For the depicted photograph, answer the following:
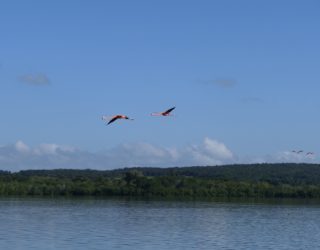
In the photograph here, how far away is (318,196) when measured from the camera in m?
145

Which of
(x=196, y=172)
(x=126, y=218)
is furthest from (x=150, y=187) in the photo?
(x=126, y=218)

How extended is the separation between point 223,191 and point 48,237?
98.4 m

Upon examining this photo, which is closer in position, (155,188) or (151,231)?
(151,231)

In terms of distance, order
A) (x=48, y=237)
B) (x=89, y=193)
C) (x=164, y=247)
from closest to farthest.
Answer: (x=164, y=247), (x=48, y=237), (x=89, y=193)

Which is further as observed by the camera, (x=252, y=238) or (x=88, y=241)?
(x=252, y=238)

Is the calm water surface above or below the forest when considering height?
below

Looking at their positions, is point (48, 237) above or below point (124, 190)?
below

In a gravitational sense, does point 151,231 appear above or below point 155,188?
below

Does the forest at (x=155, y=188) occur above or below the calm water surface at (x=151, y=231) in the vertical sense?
above

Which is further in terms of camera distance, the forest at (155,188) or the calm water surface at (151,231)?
the forest at (155,188)

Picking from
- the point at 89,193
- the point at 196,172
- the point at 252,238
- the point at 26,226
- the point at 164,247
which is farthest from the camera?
the point at 196,172

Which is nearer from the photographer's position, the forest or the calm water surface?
the calm water surface

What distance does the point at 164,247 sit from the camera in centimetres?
4584

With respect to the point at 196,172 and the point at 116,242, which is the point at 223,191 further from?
the point at 116,242
